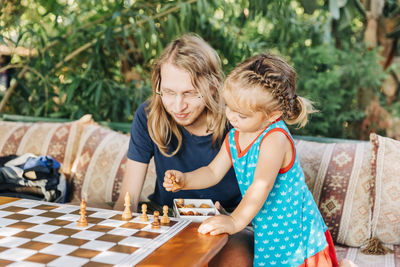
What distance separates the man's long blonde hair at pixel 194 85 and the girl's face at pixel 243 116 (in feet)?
1.00

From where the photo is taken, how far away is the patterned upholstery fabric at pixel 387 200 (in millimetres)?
2369

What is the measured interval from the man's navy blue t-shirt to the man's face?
202mm

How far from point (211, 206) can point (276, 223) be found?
280 mm

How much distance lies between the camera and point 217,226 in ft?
4.60

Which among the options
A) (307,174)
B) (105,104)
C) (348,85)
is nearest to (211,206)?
(307,174)

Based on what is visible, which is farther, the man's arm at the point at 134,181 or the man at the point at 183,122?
the man's arm at the point at 134,181

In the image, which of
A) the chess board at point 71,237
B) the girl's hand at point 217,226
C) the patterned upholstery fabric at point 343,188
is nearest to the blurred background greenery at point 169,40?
the patterned upholstery fabric at point 343,188

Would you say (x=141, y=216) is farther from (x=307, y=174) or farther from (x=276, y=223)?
(x=307, y=174)

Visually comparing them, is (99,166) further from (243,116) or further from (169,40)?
(243,116)

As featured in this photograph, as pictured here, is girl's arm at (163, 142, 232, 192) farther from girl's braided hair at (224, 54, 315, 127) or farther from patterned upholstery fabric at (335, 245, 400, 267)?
patterned upholstery fabric at (335, 245, 400, 267)

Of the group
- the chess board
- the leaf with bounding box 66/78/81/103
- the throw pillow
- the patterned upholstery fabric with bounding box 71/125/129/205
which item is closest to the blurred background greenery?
the leaf with bounding box 66/78/81/103

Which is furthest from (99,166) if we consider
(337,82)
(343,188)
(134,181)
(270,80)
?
(337,82)

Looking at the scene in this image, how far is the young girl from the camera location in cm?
161

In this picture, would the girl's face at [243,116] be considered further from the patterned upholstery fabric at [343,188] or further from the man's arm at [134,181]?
the patterned upholstery fabric at [343,188]
